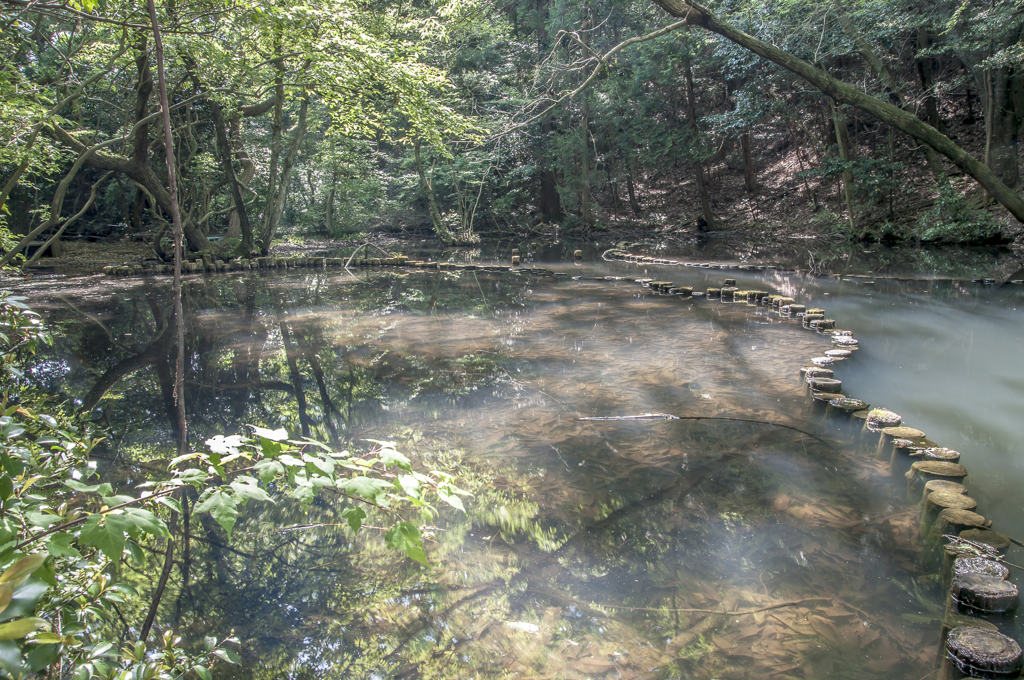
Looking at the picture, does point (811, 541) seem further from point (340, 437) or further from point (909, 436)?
point (340, 437)

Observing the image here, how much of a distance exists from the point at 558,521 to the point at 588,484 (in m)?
0.45

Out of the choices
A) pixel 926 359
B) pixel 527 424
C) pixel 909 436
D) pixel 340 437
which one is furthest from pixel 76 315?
pixel 926 359

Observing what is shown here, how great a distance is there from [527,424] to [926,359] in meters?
4.52

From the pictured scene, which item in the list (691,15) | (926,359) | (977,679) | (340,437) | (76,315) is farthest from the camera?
(76,315)

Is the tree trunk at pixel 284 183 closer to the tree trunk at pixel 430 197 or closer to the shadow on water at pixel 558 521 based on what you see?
the tree trunk at pixel 430 197

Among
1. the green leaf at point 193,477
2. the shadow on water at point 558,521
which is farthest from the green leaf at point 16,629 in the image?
the shadow on water at point 558,521

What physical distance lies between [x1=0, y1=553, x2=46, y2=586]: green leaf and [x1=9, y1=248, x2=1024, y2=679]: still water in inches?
68.5

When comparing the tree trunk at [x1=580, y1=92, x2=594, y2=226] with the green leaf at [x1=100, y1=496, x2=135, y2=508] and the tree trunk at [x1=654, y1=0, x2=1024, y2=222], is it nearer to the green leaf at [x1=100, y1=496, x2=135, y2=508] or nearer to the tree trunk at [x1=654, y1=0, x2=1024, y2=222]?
the tree trunk at [x1=654, y1=0, x2=1024, y2=222]

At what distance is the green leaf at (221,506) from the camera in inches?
49.3

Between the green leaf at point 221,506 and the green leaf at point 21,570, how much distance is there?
15.2 inches

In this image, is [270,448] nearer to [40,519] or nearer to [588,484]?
[40,519]

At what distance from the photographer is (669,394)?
5160mm

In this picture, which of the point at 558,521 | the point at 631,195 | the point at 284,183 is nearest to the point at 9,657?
the point at 558,521

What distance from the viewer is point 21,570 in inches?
33.1
